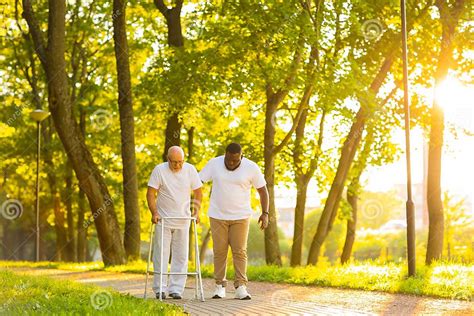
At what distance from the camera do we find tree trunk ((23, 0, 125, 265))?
2173 centimetres

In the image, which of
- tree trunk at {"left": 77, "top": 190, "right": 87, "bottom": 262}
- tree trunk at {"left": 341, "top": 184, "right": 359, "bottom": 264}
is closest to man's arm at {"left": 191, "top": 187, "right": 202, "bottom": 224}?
tree trunk at {"left": 341, "top": 184, "right": 359, "bottom": 264}

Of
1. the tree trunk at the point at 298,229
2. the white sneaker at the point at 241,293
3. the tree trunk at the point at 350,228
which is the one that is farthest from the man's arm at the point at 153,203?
the tree trunk at the point at 350,228

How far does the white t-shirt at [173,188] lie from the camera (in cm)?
1170

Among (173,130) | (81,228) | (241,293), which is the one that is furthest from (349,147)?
(81,228)

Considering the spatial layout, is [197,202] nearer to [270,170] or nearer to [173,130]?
[173,130]

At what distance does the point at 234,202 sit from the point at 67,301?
2.69 m

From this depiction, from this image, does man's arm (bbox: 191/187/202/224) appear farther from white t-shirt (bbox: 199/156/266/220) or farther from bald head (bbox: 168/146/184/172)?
bald head (bbox: 168/146/184/172)

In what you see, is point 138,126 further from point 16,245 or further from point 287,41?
point 16,245

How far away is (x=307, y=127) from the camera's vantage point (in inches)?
1384

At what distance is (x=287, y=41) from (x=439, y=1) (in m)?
4.50

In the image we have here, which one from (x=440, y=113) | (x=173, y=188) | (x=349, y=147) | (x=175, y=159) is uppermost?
(x=440, y=113)

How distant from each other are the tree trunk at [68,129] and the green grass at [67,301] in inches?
361

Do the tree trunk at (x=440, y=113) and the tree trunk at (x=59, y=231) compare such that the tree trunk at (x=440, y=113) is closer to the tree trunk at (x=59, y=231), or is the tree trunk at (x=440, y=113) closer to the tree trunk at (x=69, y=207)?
the tree trunk at (x=69, y=207)

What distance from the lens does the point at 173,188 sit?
1173 cm
